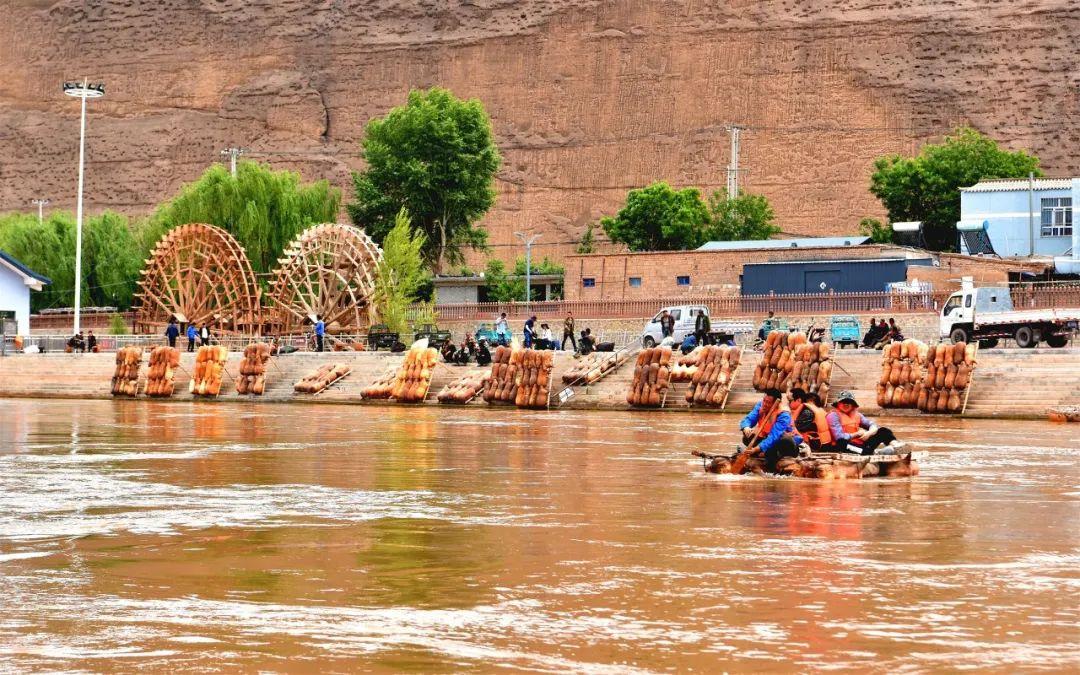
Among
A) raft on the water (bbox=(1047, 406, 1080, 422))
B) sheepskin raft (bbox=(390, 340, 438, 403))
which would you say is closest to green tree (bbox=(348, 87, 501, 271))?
sheepskin raft (bbox=(390, 340, 438, 403))

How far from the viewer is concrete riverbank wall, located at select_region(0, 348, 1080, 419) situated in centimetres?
3541

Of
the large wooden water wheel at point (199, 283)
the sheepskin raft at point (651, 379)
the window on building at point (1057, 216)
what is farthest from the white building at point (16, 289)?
the window on building at point (1057, 216)

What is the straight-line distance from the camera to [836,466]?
1994cm

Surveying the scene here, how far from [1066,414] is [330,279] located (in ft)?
109

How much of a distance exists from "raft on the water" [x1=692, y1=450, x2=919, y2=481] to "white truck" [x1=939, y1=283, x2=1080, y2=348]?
80.9 ft

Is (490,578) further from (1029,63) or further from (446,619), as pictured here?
(1029,63)

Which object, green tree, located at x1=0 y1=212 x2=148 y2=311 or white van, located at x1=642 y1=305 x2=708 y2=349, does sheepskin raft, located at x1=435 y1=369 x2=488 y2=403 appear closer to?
white van, located at x1=642 y1=305 x2=708 y2=349

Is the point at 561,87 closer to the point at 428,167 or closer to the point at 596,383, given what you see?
the point at 428,167

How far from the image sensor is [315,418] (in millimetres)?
36625

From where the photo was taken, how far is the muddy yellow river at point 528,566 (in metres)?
9.78

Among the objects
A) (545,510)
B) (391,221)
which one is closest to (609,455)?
(545,510)

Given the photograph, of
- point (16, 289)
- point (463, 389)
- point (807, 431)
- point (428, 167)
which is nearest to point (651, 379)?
point (463, 389)

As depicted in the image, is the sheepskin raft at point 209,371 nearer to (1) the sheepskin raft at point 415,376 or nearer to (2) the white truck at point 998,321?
(1) the sheepskin raft at point 415,376

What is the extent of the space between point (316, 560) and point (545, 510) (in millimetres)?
4252
